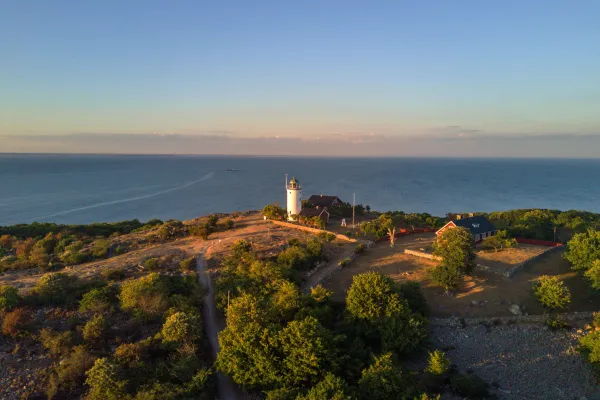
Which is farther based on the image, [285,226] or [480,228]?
[285,226]

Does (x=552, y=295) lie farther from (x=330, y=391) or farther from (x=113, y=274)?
(x=113, y=274)

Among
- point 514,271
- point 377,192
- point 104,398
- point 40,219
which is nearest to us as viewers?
point 104,398

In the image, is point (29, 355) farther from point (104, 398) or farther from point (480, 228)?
point (480, 228)

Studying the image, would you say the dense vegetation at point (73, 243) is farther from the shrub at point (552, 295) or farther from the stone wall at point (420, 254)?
the shrub at point (552, 295)

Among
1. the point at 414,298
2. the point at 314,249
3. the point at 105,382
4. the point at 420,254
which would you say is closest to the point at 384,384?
the point at 414,298

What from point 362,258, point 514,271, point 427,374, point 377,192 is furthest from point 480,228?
point 377,192

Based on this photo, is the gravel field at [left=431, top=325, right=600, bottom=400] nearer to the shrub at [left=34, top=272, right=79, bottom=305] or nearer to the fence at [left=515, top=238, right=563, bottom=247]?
the fence at [left=515, top=238, right=563, bottom=247]

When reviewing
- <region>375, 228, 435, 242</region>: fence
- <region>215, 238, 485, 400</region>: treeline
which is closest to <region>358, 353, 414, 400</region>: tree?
<region>215, 238, 485, 400</region>: treeline
